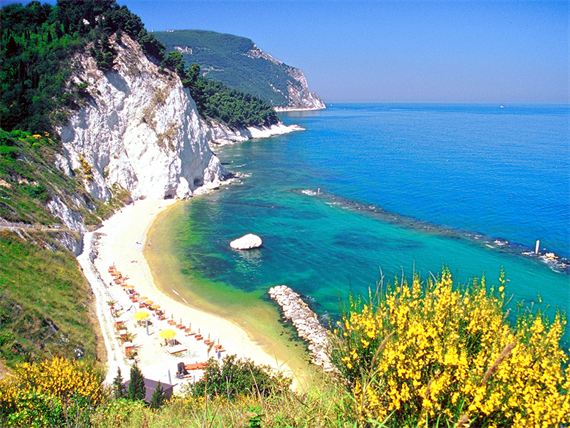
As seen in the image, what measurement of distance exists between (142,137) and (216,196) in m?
13.6

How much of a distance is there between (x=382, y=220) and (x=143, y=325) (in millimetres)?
32617

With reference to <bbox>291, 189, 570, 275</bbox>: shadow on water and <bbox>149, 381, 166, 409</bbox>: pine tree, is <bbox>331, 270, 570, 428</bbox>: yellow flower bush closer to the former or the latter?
<bbox>149, 381, 166, 409</bbox>: pine tree

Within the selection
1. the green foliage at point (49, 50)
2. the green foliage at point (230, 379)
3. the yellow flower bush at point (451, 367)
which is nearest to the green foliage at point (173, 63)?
the green foliage at point (49, 50)

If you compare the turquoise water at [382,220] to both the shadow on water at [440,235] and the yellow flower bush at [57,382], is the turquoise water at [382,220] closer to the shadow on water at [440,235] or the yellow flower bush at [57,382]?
the shadow on water at [440,235]

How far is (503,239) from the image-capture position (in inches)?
1789

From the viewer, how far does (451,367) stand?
8828 mm

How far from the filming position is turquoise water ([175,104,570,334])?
37000 millimetres

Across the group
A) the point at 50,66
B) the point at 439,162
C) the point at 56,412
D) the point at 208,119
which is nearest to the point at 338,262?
the point at 56,412

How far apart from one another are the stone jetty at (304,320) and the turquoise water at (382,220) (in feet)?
4.59

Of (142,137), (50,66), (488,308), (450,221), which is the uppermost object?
(50,66)

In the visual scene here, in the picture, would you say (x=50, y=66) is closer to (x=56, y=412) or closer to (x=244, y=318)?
(x=244, y=318)

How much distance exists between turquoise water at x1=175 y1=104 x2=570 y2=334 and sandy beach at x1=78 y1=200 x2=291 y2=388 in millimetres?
5086

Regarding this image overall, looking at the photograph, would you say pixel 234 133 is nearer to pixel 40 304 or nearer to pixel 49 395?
pixel 40 304

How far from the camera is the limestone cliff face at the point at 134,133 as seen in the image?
5262 centimetres
